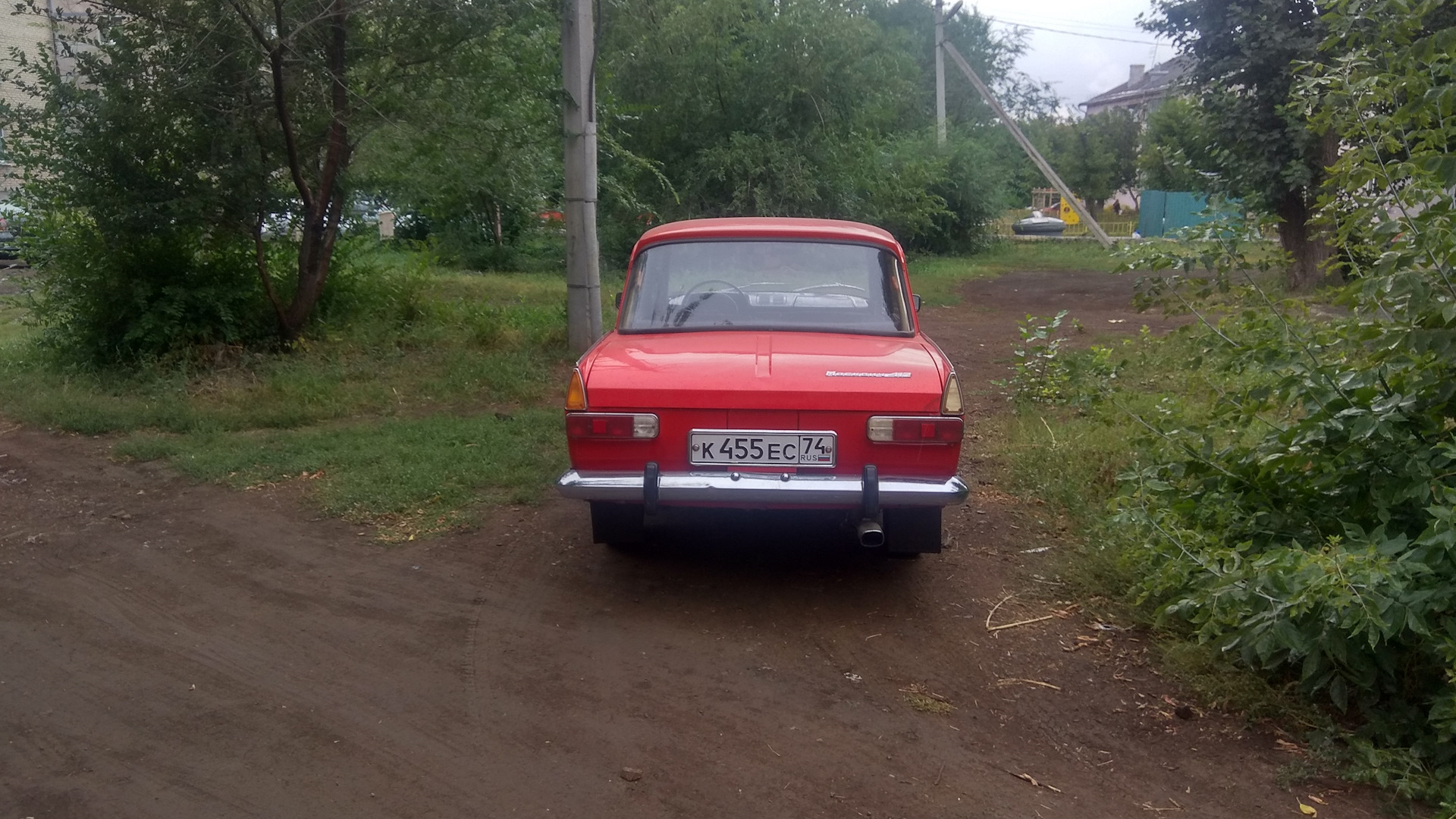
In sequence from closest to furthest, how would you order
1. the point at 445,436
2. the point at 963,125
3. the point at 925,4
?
the point at 445,436 → the point at 963,125 → the point at 925,4

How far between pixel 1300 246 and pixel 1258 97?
258 centimetres

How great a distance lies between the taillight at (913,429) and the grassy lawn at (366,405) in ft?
8.66

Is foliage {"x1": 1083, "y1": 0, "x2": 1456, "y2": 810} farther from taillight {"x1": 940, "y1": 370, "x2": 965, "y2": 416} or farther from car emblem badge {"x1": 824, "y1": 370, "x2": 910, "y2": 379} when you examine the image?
car emblem badge {"x1": 824, "y1": 370, "x2": 910, "y2": 379}

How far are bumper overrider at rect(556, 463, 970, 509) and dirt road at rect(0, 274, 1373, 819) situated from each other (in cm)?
55

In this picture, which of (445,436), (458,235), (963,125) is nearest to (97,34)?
(445,436)

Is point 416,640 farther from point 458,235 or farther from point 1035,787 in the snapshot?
point 458,235

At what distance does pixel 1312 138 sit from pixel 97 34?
14332 mm

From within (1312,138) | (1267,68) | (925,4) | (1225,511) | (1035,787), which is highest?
(925,4)

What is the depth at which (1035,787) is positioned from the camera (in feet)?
11.3

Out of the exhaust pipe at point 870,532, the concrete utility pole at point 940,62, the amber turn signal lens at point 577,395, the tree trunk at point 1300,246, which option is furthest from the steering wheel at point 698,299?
the concrete utility pole at point 940,62

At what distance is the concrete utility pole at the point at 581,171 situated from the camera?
34.1 ft

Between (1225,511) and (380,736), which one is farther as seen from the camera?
(1225,511)

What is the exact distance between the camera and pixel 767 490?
457cm

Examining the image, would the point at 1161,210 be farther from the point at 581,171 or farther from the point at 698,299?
the point at 698,299
